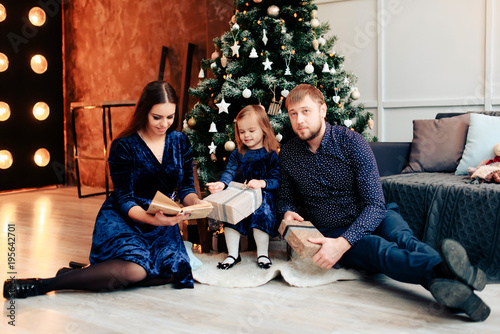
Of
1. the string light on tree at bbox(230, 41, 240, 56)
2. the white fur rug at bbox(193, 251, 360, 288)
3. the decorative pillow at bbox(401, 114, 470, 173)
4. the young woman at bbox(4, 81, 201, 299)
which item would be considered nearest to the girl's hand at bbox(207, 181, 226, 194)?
the young woman at bbox(4, 81, 201, 299)

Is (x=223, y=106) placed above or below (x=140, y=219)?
above

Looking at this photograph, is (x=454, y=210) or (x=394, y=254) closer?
(x=394, y=254)

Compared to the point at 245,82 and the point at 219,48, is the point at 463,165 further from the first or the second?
the point at 219,48

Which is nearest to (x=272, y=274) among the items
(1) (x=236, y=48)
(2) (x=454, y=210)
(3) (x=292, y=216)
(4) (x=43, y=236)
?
(3) (x=292, y=216)

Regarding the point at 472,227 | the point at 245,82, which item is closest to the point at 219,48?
the point at 245,82

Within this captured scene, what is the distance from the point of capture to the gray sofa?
6.95 feet

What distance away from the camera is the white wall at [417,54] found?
3322 mm

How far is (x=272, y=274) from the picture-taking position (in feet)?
7.02

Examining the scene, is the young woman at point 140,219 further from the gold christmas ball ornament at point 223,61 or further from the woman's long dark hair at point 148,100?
the gold christmas ball ornament at point 223,61

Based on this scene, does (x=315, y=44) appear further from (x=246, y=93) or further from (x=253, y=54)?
(x=246, y=93)

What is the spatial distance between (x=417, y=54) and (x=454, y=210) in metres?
1.76

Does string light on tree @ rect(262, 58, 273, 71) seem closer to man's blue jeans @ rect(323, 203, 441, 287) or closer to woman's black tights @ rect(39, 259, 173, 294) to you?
man's blue jeans @ rect(323, 203, 441, 287)

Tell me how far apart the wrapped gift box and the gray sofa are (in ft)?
2.16

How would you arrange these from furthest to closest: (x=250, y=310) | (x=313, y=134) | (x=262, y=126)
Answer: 1. (x=262, y=126)
2. (x=313, y=134)
3. (x=250, y=310)
